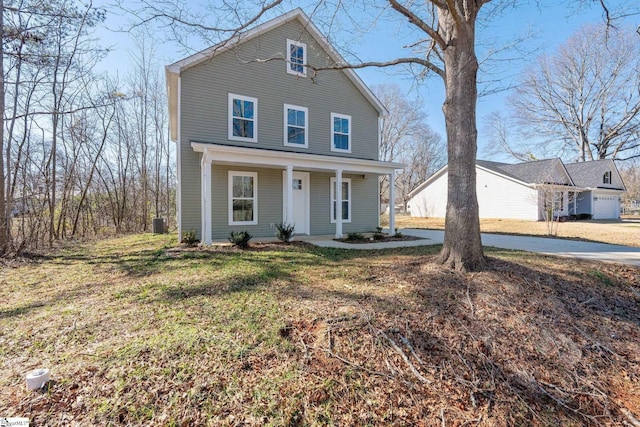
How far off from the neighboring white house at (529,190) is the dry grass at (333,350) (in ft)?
59.7

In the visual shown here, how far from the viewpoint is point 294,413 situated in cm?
202

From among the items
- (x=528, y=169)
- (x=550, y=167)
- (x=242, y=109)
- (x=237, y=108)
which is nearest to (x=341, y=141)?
(x=242, y=109)

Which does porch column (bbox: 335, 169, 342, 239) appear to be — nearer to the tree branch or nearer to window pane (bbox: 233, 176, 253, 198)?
window pane (bbox: 233, 176, 253, 198)

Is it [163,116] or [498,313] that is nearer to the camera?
[498,313]

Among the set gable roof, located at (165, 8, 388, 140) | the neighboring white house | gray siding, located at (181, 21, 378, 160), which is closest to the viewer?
gable roof, located at (165, 8, 388, 140)

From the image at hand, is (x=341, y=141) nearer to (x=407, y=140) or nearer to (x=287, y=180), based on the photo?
(x=287, y=180)

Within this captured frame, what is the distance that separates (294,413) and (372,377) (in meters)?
0.72

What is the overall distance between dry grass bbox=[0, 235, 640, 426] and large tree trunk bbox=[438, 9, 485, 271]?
1.33 feet

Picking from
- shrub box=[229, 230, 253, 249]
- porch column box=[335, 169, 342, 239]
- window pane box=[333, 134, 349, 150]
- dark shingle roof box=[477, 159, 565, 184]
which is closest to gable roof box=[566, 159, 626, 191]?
dark shingle roof box=[477, 159, 565, 184]

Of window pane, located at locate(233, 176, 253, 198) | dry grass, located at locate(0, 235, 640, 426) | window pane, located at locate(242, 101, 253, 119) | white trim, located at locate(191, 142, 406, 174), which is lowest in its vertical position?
dry grass, located at locate(0, 235, 640, 426)

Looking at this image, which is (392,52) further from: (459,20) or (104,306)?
(104,306)

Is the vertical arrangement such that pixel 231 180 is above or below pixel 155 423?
above

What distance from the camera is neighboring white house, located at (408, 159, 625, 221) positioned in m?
20.7

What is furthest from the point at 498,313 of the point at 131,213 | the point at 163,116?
the point at 163,116
